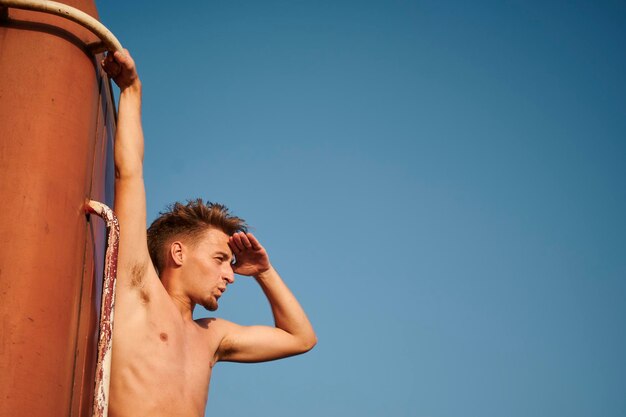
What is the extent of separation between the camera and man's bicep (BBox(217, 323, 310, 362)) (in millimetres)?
4293

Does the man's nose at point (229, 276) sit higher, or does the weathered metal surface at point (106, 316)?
the man's nose at point (229, 276)

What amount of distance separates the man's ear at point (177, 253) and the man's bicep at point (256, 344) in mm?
519

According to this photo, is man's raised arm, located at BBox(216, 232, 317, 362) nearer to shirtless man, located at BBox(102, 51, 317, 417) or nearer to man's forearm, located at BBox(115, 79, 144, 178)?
shirtless man, located at BBox(102, 51, 317, 417)

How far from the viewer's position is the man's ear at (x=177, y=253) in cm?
418

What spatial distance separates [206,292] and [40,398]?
196cm

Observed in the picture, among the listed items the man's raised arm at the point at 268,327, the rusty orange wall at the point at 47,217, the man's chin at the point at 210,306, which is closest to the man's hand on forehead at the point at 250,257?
the man's raised arm at the point at 268,327

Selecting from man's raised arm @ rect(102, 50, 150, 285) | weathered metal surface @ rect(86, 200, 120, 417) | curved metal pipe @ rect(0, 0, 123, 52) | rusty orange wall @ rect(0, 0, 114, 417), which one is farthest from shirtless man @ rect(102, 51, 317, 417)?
weathered metal surface @ rect(86, 200, 120, 417)

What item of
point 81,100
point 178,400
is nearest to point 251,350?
point 178,400

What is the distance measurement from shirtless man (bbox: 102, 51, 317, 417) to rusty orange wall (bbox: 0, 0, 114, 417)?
0.98ft

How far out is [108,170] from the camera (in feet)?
10.1

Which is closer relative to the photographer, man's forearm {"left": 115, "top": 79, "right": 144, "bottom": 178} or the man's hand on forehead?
man's forearm {"left": 115, "top": 79, "right": 144, "bottom": 178}

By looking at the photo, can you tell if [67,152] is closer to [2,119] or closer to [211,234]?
[2,119]

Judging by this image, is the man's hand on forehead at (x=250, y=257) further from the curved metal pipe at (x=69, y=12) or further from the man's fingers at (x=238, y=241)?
the curved metal pipe at (x=69, y=12)

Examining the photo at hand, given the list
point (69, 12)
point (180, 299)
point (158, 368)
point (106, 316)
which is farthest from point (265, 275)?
point (69, 12)
